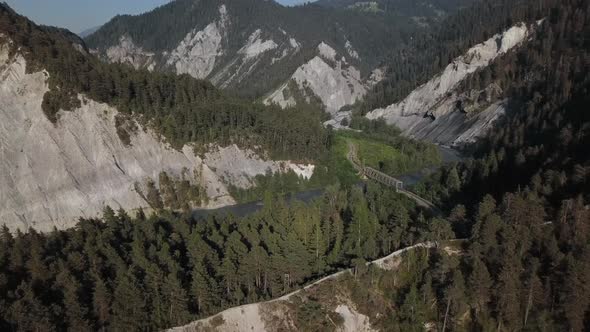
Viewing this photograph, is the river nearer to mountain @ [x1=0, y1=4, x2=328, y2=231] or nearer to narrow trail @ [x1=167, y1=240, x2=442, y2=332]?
mountain @ [x1=0, y1=4, x2=328, y2=231]

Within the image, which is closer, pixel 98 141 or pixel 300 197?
pixel 98 141

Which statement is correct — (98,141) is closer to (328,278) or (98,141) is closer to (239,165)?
(239,165)

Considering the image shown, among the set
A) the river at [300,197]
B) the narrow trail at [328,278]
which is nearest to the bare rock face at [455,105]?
the river at [300,197]

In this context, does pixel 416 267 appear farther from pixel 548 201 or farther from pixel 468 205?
pixel 468 205

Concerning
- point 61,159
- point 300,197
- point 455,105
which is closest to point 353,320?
point 300,197

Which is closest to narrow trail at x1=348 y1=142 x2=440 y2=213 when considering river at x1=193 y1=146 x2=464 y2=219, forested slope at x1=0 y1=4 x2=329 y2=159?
river at x1=193 y1=146 x2=464 y2=219

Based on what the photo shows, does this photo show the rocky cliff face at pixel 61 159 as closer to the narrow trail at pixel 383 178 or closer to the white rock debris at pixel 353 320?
the narrow trail at pixel 383 178
